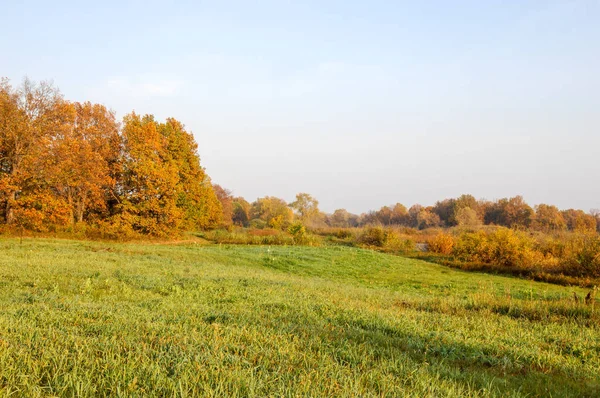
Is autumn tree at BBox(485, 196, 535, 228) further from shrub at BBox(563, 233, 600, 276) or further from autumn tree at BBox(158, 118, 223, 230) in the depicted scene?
autumn tree at BBox(158, 118, 223, 230)

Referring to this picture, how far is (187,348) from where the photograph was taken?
406 cm

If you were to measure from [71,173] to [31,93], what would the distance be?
669 centimetres

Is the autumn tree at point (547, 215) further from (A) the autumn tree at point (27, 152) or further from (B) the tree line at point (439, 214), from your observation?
(A) the autumn tree at point (27, 152)

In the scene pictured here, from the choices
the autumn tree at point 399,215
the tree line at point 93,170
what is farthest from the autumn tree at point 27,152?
the autumn tree at point 399,215

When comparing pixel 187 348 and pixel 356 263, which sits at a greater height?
pixel 187 348

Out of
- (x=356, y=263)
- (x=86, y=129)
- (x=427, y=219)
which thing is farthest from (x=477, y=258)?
(x=427, y=219)

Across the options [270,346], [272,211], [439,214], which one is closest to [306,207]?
[272,211]

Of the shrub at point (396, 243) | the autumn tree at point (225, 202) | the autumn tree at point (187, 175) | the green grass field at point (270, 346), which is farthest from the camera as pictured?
the autumn tree at point (225, 202)

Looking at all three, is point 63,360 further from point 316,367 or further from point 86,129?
point 86,129

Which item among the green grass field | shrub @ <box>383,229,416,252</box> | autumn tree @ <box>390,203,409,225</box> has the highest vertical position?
autumn tree @ <box>390,203,409,225</box>

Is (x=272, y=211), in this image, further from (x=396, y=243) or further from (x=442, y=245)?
(x=442, y=245)

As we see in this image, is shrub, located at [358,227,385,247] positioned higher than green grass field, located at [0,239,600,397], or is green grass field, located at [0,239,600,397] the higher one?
green grass field, located at [0,239,600,397]

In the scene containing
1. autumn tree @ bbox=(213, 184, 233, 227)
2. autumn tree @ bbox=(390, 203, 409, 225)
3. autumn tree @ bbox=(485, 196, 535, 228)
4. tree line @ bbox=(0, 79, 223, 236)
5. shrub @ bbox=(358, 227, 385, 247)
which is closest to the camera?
tree line @ bbox=(0, 79, 223, 236)

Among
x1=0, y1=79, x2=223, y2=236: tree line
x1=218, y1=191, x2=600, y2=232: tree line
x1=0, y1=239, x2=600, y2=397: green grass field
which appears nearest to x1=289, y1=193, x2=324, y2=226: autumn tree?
x1=218, y1=191, x2=600, y2=232: tree line
